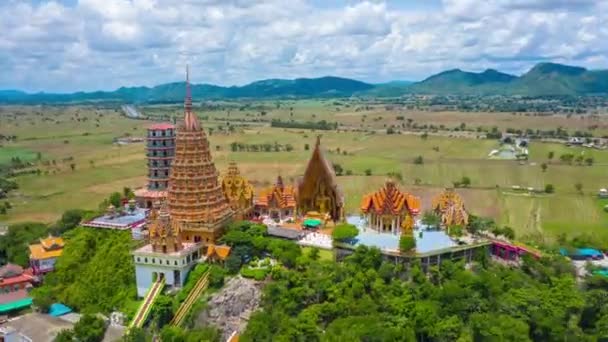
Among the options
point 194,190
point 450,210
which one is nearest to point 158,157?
point 194,190

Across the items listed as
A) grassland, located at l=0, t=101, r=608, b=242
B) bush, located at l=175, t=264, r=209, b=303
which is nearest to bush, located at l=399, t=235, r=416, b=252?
bush, located at l=175, t=264, r=209, b=303

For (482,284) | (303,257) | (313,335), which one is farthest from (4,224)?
(482,284)

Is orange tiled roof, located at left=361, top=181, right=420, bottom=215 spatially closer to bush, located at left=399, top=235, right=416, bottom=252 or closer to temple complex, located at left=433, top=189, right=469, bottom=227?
temple complex, located at left=433, top=189, right=469, bottom=227

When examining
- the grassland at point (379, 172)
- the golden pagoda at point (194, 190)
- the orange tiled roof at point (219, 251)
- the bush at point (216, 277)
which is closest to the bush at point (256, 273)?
the bush at point (216, 277)

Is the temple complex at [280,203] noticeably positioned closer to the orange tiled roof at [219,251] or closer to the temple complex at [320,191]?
the temple complex at [320,191]

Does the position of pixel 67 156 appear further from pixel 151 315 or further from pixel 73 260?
pixel 151 315

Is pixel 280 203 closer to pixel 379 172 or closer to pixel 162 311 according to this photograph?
pixel 162 311
